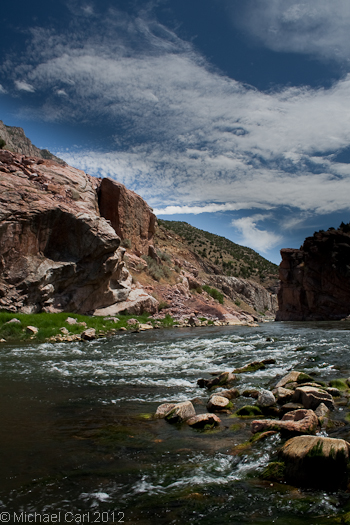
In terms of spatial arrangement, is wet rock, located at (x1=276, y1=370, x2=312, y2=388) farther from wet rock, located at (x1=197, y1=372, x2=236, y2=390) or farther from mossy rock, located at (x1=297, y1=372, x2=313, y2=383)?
wet rock, located at (x1=197, y1=372, x2=236, y2=390)

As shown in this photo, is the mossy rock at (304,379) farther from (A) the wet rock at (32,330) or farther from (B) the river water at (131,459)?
(A) the wet rock at (32,330)

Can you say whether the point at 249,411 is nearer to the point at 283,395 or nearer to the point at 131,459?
the point at 283,395

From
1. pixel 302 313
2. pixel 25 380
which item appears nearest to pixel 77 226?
pixel 25 380

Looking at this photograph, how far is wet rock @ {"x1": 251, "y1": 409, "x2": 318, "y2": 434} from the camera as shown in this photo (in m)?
4.47

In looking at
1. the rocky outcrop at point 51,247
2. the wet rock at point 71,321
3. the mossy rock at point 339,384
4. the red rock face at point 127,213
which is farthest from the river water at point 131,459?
the red rock face at point 127,213

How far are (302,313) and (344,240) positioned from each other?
47.4ft

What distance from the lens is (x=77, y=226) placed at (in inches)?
956

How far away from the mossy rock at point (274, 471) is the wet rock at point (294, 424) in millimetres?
938

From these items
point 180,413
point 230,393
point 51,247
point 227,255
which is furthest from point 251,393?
point 227,255

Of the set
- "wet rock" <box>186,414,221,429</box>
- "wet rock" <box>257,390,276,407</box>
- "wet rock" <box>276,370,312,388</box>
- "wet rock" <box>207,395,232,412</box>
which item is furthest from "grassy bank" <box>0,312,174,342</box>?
"wet rock" <box>257,390,276,407</box>

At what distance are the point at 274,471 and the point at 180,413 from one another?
2.22 metres

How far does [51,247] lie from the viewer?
23406 mm

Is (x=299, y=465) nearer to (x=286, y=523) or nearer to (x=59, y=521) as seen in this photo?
(x=286, y=523)

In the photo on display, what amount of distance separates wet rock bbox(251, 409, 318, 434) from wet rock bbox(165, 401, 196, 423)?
48.4 inches
